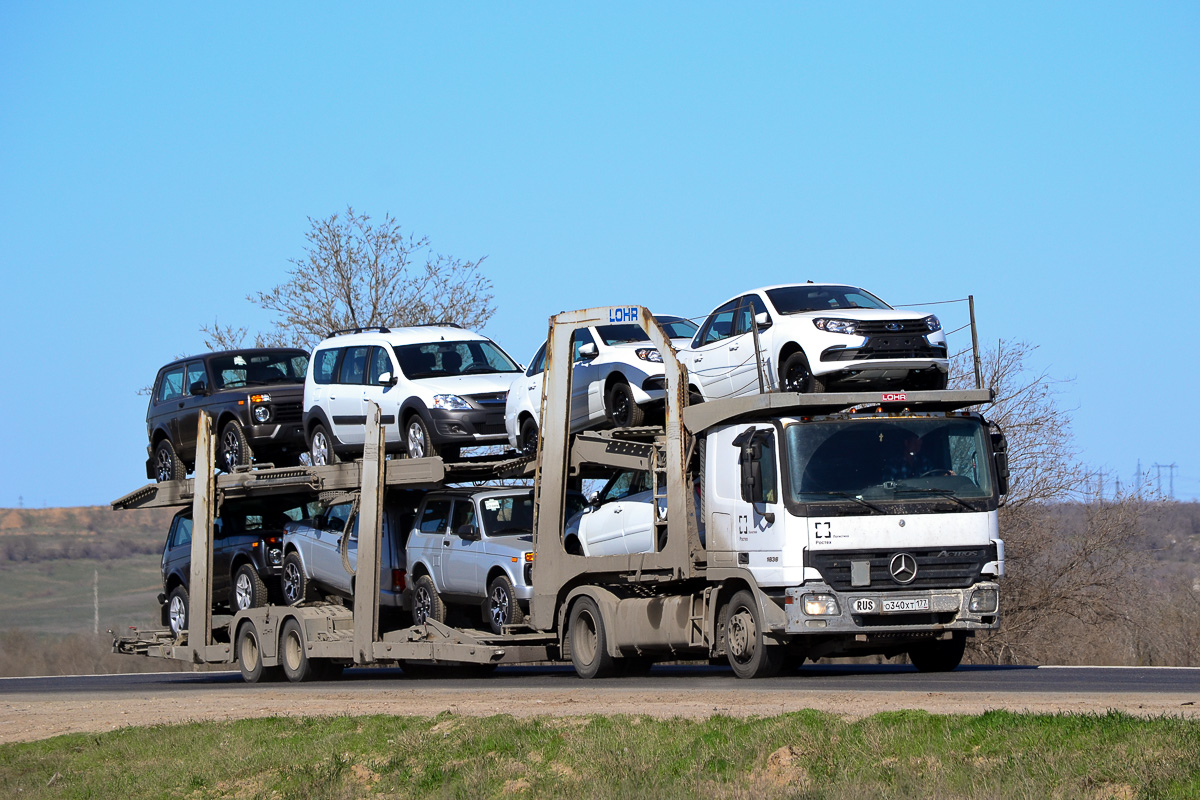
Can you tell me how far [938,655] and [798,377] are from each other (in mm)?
3467

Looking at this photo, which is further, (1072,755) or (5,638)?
(5,638)

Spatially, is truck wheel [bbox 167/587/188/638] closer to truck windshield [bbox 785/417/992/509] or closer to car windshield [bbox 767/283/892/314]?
car windshield [bbox 767/283/892/314]

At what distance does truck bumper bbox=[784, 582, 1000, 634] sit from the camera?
45.4 ft

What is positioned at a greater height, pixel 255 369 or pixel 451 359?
pixel 255 369

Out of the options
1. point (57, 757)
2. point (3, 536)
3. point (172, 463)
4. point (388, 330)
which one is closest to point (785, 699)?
point (57, 757)

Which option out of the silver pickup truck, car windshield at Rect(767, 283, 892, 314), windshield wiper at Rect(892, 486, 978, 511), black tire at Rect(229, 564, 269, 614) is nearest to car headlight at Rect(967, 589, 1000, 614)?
windshield wiper at Rect(892, 486, 978, 511)

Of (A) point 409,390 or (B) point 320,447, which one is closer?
(A) point 409,390

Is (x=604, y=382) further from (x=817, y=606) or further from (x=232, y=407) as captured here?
(x=232, y=407)

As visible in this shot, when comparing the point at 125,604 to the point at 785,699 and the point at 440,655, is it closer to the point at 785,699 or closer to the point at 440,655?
the point at 440,655

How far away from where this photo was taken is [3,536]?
118m

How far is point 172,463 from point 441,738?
12515 millimetres

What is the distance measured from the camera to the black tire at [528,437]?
697 inches

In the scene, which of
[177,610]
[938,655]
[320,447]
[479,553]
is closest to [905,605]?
[938,655]

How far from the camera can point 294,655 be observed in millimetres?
19719
